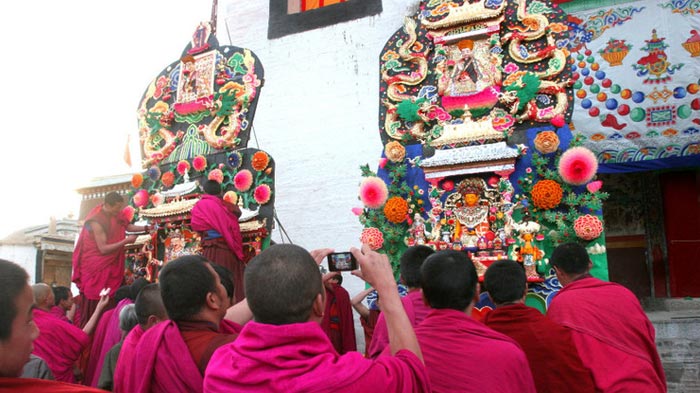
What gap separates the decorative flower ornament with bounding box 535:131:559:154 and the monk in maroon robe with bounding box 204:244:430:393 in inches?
189

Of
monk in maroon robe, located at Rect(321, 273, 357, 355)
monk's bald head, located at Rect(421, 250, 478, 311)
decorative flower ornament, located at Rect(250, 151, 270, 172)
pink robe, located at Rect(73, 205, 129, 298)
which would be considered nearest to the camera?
monk's bald head, located at Rect(421, 250, 478, 311)

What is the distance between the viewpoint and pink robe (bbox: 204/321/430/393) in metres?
1.53

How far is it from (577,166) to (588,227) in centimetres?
67

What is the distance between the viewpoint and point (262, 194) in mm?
7965

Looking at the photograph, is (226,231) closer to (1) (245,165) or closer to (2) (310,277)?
(1) (245,165)

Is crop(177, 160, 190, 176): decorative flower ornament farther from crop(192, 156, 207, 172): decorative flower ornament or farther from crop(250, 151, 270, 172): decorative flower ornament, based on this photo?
crop(250, 151, 270, 172): decorative flower ornament

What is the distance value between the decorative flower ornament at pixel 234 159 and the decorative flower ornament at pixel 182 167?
0.80 metres

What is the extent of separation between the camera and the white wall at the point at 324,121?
28.3ft

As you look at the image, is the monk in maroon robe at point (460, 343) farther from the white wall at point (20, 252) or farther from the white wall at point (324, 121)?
the white wall at point (20, 252)

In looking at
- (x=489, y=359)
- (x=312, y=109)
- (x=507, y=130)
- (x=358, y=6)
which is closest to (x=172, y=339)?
(x=489, y=359)

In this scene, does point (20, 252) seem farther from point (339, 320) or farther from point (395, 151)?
point (339, 320)

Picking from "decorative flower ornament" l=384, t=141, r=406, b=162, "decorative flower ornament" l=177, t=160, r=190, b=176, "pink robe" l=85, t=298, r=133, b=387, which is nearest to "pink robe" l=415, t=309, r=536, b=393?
"pink robe" l=85, t=298, r=133, b=387

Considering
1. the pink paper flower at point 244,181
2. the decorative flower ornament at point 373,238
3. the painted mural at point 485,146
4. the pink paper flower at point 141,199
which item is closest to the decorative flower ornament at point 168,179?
the pink paper flower at point 141,199

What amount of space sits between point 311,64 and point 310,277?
8095 mm
